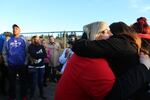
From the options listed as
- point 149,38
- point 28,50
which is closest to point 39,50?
point 28,50

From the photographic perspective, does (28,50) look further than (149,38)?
Yes

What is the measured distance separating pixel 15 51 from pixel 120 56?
7.31m

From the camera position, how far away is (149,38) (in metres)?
4.55

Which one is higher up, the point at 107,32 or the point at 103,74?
the point at 107,32

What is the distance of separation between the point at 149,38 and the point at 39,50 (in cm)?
762

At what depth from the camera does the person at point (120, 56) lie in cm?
406

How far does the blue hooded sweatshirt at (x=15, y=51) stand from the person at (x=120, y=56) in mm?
7092

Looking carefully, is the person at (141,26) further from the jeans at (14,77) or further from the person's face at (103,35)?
the jeans at (14,77)

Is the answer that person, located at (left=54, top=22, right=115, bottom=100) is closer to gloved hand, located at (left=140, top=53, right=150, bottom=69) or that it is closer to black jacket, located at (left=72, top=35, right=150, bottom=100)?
black jacket, located at (left=72, top=35, right=150, bottom=100)

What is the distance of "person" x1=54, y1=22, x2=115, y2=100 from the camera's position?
407 centimetres

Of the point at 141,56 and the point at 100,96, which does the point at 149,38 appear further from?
the point at 100,96

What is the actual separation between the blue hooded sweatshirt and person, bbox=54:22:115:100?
22.7 feet

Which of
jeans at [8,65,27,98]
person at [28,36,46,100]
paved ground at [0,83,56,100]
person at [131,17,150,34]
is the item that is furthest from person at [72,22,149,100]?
paved ground at [0,83,56,100]

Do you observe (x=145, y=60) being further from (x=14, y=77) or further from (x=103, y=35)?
(x=14, y=77)
